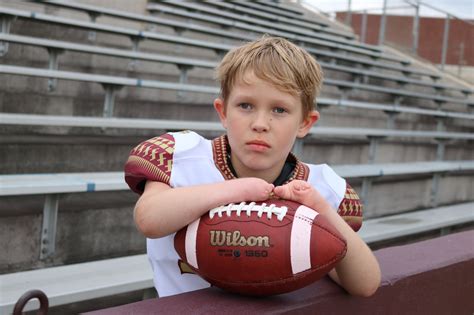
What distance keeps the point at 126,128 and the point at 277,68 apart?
3.08m

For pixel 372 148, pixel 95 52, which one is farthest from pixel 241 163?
pixel 372 148

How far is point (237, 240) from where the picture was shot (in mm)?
1021

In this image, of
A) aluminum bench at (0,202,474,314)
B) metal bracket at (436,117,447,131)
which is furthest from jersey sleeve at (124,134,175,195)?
metal bracket at (436,117,447,131)

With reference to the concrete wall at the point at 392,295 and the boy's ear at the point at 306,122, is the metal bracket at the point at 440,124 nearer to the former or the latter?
the concrete wall at the point at 392,295

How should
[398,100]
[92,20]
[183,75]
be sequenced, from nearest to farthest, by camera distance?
[183,75]
[92,20]
[398,100]

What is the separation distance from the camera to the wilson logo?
1019mm

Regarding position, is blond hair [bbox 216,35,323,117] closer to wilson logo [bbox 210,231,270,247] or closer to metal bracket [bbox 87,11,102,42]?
wilson logo [bbox 210,231,270,247]

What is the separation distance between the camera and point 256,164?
3.87 feet

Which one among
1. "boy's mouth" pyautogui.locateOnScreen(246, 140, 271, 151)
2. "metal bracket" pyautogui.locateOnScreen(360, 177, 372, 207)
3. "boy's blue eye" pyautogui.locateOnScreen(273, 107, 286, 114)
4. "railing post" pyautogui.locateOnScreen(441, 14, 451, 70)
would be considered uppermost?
"railing post" pyautogui.locateOnScreen(441, 14, 451, 70)

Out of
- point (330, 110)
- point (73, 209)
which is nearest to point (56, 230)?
point (73, 209)

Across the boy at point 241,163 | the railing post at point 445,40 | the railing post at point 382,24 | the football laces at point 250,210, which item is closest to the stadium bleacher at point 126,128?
the railing post at point 445,40

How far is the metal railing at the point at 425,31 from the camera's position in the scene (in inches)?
350

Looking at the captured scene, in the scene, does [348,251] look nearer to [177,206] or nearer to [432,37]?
[177,206]

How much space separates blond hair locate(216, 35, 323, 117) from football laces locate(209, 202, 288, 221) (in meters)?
0.24
